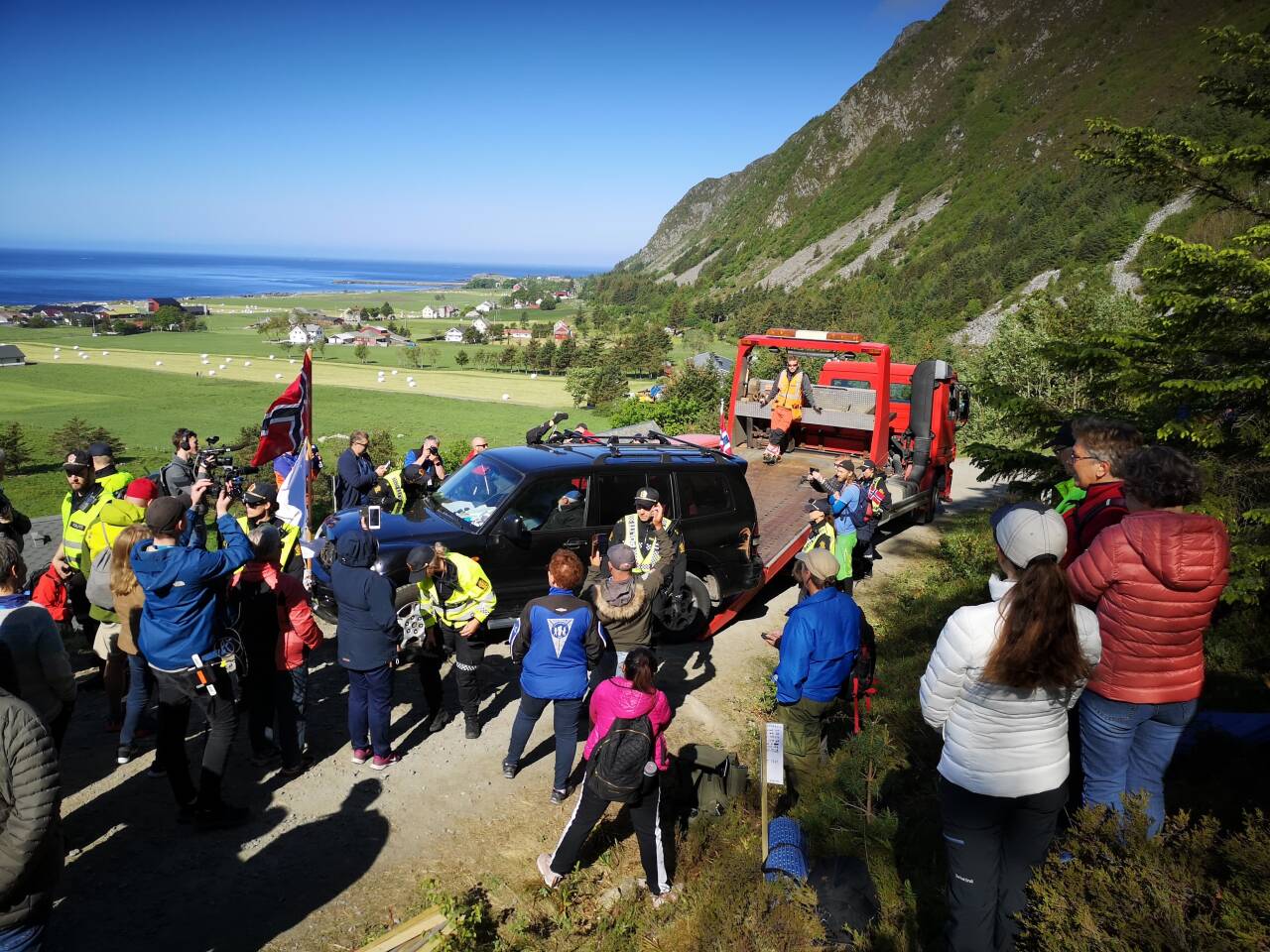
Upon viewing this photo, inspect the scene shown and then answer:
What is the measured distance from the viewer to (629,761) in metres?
3.84

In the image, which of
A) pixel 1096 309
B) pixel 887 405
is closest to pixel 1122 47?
pixel 1096 309

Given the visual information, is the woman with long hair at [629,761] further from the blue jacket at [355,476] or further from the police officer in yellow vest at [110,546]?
the blue jacket at [355,476]

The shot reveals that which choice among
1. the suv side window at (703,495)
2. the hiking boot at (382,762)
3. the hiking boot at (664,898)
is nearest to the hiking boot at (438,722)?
the hiking boot at (382,762)

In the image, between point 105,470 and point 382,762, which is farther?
point 105,470

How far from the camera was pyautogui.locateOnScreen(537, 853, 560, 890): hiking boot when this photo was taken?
4207 mm

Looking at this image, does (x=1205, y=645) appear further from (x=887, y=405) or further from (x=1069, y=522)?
(x=887, y=405)

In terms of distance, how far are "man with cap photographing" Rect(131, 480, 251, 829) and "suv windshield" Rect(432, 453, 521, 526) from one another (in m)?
2.93

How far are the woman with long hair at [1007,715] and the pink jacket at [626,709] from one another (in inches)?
58.1

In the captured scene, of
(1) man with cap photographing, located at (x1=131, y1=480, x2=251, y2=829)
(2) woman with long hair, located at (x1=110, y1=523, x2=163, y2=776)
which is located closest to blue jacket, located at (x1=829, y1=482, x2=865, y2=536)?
(1) man with cap photographing, located at (x1=131, y1=480, x2=251, y2=829)

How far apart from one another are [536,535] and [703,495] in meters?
2.03

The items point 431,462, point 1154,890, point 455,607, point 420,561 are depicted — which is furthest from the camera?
A: point 431,462

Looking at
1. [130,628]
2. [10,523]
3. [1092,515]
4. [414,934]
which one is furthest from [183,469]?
[1092,515]

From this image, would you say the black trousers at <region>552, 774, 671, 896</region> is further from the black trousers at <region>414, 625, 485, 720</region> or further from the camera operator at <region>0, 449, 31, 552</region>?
the camera operator at <region>0, 449, 31, 552</region>

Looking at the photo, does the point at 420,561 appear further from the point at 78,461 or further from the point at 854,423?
the point at 854,423
